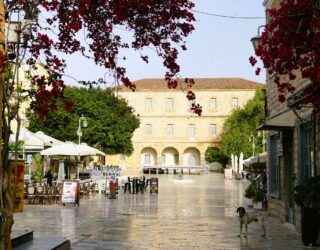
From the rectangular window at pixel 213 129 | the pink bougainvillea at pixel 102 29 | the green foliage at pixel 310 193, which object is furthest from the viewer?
the rectangular window at pixel 213 129

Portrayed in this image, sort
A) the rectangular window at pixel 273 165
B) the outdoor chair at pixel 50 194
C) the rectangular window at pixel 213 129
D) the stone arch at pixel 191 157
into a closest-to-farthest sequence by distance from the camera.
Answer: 1. the rectangular window at pixel 273 165
2. the outdoor chair at pixel 50 194
3. the stone arch at pixel 191 157
4. the rectangular window at pixel 213 129

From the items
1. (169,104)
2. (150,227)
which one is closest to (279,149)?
(150,227)

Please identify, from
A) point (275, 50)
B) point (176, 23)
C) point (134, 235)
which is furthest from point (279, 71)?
point (134, 235)

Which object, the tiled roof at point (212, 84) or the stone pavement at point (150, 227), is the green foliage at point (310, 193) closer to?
the stone pavement at point (150, 227)

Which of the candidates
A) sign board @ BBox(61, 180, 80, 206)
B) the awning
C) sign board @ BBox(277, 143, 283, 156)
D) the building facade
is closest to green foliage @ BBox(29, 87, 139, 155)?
sign board @ BBox(61, 180, 80, 206)

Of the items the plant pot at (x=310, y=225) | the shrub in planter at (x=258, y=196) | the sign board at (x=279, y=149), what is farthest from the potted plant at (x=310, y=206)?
the shrub in planter at (x=258, y=196)

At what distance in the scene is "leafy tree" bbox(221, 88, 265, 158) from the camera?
55.3m

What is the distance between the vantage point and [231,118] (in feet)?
193

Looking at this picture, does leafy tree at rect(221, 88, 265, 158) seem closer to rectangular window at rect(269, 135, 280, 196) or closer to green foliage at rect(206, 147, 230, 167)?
green foliage at rect(206, 147, 230, 167)

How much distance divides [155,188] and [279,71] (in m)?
19.3

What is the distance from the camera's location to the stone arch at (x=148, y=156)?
2973 inches

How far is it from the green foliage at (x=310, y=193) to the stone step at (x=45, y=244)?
3.97 metres

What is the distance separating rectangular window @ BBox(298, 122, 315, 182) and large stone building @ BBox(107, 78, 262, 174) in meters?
63.3

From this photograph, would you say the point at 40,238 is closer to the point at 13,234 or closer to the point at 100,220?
the point at 13,234
